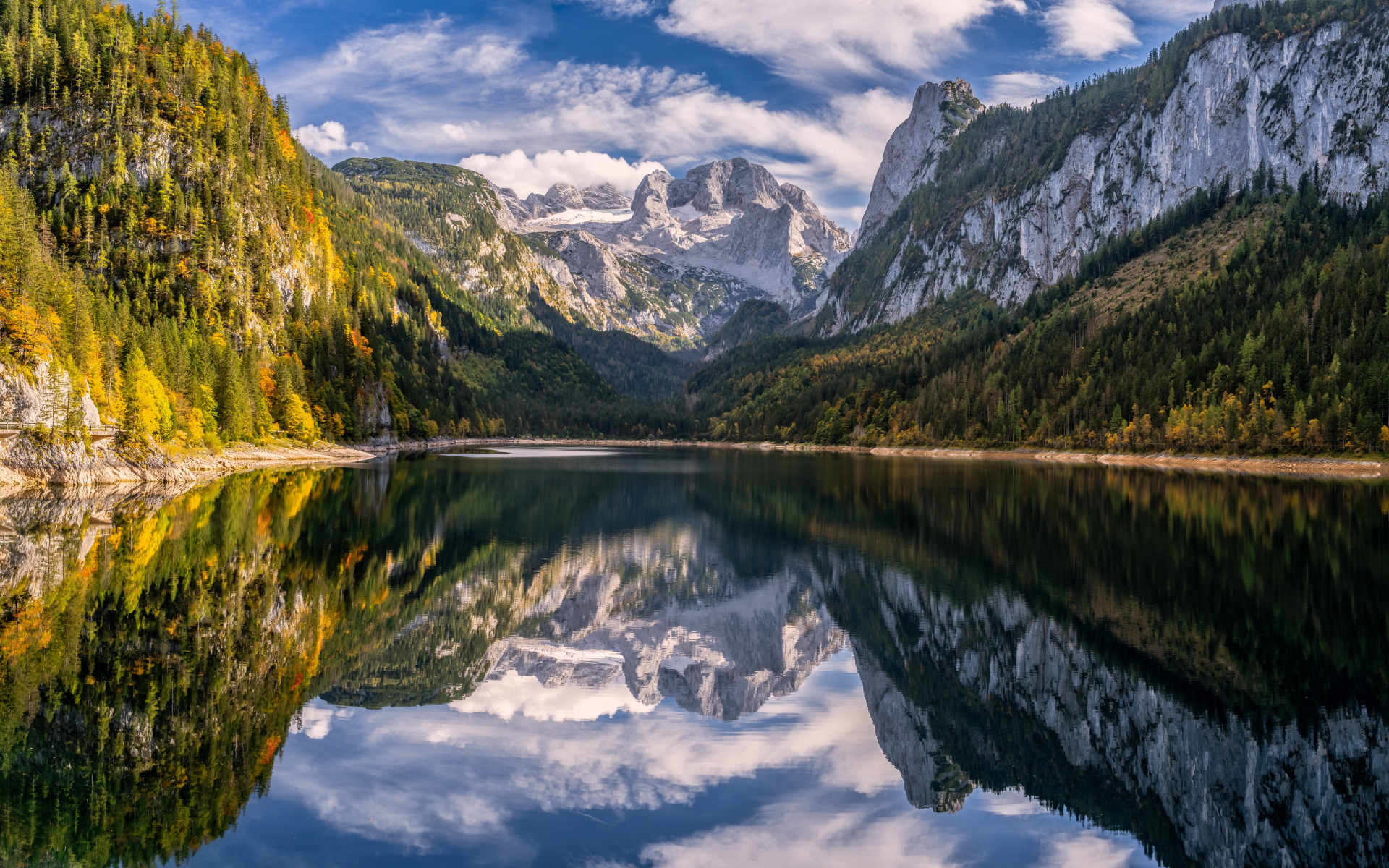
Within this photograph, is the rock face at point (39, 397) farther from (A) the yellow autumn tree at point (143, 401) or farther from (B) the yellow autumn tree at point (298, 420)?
(B) the yellow autumn tree at point (298, 420)

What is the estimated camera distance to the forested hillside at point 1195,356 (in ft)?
314

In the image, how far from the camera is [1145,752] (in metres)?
15.1

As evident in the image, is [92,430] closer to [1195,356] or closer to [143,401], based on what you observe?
[143,401]

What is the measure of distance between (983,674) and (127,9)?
14480 centimetres

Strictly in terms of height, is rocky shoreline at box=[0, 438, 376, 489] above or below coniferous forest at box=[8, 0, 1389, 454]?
below

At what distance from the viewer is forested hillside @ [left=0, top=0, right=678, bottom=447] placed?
202 ft

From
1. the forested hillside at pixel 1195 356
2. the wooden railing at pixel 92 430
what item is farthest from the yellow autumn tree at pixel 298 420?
the forested hillside at pixel 1195 356

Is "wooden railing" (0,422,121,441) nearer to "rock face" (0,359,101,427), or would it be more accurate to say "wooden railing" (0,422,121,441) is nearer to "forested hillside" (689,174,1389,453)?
"rock face" (0,359,101,427)

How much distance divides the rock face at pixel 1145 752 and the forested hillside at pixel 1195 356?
89.8 meters

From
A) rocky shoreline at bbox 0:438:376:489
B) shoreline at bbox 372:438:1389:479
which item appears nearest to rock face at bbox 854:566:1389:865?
rocky shoreline at bbox 0:438:376:489

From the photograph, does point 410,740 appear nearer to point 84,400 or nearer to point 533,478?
point 84,400

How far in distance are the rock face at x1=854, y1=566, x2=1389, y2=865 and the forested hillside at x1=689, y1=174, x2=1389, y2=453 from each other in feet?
295

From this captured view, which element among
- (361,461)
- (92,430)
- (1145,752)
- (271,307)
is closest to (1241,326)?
(361,461)

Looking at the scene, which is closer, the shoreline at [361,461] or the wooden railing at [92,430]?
the wooden railing at [92,430]
